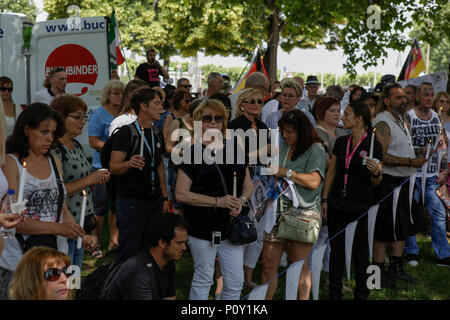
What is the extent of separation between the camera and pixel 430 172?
21.6ft

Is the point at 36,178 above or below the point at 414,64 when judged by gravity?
below

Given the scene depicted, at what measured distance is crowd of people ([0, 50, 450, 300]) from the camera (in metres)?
3.36

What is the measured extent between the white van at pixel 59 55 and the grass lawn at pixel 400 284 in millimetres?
3290

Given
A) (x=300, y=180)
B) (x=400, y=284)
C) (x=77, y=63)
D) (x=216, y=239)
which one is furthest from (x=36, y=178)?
(x=77, y=63)

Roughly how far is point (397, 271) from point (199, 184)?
9.98 feet

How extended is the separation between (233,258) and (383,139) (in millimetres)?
2446

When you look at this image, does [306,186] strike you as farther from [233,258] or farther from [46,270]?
[46,270]

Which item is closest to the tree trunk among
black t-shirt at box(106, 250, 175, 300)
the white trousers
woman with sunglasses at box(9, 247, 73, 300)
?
the white trousers

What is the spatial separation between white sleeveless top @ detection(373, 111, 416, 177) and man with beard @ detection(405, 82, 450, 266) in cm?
52

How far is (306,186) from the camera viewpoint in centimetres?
452

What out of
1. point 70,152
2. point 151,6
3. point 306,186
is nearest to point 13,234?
point 70,152

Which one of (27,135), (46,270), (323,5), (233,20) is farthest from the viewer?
(233,20)

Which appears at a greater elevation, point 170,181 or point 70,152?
point 70,152

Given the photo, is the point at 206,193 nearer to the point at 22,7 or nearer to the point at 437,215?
the point at 437,215
